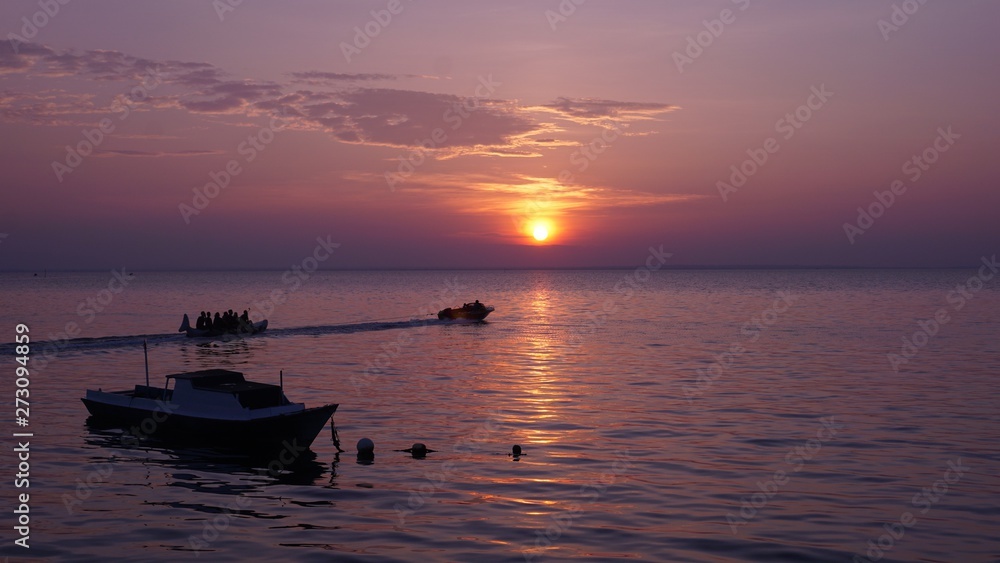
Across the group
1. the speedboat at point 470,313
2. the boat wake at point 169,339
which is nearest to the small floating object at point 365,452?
the boat wake at point 169,339

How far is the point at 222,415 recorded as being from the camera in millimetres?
32969

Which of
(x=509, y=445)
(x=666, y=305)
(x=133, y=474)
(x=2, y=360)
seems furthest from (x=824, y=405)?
(x=666, y=305)

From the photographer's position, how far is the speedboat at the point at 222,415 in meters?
32.1

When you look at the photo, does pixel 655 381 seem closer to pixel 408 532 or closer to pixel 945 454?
pixel 945 454

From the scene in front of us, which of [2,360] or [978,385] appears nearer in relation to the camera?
[978,385]

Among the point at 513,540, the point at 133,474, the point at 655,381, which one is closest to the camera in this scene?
the point at 513,540

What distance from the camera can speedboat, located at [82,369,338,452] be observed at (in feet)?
105

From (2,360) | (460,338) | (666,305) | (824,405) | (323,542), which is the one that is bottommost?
(323,542)

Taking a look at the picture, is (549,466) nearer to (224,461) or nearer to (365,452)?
(365,452)

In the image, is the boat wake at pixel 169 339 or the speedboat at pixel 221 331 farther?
the speedboat at pixel 221 331

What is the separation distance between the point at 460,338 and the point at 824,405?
50.3 m

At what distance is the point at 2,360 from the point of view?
6369 centimetres

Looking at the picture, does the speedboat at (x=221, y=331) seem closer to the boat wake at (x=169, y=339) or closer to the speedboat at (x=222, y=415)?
the boat wake at (x=169, y=339)

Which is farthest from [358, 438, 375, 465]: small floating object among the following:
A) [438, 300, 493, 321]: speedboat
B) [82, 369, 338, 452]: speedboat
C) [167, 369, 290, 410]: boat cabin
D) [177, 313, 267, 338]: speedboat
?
[438, 300, 493, 321]: speedboat
